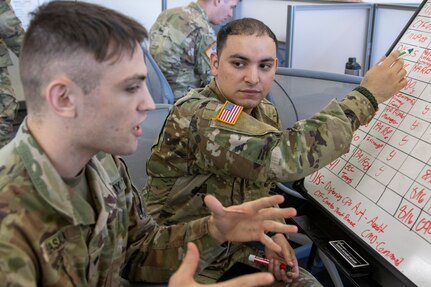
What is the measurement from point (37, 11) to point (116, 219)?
444 millimetres

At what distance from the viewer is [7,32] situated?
311 centimetres

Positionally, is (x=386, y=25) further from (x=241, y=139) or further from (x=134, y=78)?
(x=134, y=78)

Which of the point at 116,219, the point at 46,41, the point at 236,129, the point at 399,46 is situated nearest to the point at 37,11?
the point at 46,41

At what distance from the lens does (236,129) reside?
1243 mm

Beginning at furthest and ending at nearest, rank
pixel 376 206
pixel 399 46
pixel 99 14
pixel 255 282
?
pixel 399 46, pixel 376 206, pixel 99 14, pixel 255 282

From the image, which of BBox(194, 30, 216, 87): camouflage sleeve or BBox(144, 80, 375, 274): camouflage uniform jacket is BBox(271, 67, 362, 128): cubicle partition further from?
BBox(194, 30, 216, 87): camouflage sleeve

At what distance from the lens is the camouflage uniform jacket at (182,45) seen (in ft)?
10.1

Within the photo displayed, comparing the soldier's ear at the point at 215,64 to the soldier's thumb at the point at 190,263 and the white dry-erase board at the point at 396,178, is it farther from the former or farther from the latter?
the soldier's thumb at the point at 190,263

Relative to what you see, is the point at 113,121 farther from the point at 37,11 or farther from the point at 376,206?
the point at 376,206

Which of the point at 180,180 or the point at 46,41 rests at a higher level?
the point at 46,41

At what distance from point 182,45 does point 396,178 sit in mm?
2152

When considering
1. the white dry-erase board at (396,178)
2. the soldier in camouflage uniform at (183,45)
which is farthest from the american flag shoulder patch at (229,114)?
the soldier in camouflage uniform at (183,45)

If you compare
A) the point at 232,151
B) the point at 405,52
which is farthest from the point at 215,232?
the point at 405,52

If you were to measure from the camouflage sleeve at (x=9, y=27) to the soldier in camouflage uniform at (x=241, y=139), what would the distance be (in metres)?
2.06
